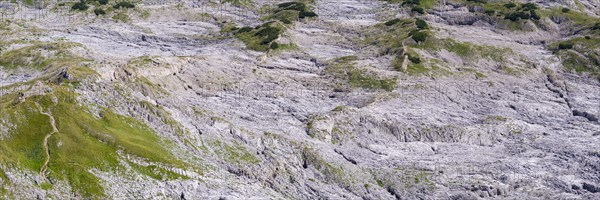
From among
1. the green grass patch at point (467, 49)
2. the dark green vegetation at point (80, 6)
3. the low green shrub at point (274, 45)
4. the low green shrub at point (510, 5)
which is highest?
the low green shrub at point (510, 5)

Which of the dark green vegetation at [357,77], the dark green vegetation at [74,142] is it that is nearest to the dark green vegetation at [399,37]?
the dark green vegetation at [357,77]

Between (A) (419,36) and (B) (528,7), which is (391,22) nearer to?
(A) (419,36)

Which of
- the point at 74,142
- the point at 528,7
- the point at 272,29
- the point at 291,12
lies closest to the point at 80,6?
the point at 291,12

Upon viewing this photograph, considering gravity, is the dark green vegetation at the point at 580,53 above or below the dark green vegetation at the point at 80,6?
above

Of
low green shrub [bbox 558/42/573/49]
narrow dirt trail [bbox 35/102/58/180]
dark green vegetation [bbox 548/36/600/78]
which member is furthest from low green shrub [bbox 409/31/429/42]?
narrow dirt trail [bbox 35/102/58/180]

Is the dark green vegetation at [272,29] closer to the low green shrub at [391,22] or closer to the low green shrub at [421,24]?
the low green shrub at [391,22]

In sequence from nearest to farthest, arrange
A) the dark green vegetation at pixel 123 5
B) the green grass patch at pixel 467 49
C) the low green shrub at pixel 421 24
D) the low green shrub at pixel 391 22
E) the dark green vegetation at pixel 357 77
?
1. the dark green vegetation at pixel 357 77
2. the green grass patch at pixel 467 49
3. the low green shrub at pixel 421 24
4. the low green shrub at pixel 391 22
5. the dark green vegetation at pixel 123 5

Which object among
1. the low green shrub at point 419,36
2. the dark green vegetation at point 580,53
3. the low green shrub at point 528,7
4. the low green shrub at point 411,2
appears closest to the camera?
the dark green vegetation at point 580,53
